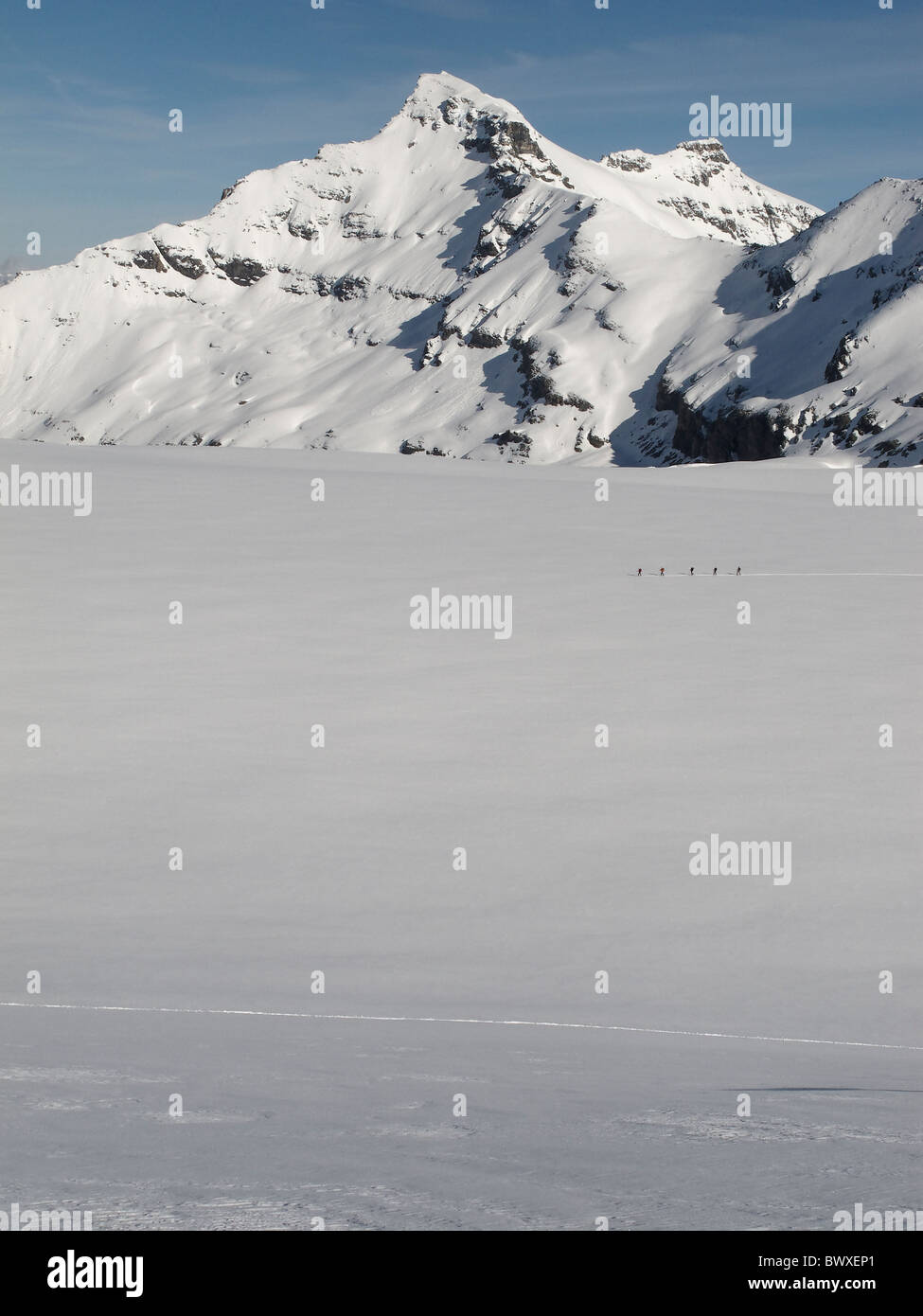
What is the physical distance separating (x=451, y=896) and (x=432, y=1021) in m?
2.68

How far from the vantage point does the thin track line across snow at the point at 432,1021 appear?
7828 millimetres

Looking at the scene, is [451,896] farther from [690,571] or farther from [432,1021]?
[690,571]

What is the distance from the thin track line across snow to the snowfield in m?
0.05

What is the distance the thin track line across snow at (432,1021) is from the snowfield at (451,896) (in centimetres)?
5

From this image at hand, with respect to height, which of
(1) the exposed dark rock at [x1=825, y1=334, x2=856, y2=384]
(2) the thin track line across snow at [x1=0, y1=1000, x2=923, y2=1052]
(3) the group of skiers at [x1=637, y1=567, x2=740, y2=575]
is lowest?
(2) the thin track line across snow at [x1=0, y1=1000, x2=923, y2=1052]

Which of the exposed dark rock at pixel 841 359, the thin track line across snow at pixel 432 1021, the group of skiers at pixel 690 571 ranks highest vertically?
the exposed dark rock at pixel 841 359

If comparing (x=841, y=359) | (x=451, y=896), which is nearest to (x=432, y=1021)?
(x=451, y=896)

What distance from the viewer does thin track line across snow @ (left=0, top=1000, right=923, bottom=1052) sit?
7.83 meters

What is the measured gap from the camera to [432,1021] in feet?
26.3

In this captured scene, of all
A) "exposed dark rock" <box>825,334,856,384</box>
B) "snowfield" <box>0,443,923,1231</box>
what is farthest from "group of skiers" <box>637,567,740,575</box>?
"exposed dark rock" <box>825,334,856,384</box>

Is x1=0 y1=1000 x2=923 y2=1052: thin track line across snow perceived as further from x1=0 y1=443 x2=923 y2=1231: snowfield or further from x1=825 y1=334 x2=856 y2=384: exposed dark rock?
x1=825 y1=334 x2=856 y2=384: exposed dark rock

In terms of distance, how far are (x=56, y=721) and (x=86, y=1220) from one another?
468 inches

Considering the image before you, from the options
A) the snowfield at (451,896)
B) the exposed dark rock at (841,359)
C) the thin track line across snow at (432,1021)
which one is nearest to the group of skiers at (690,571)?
the snowfield at (451,896)

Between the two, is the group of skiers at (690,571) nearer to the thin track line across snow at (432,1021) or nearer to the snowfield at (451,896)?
the snowfield at (451,896)
